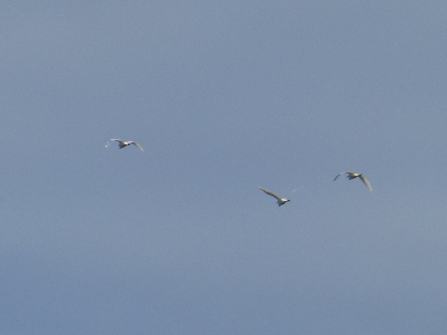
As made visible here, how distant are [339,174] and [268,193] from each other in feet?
26.5

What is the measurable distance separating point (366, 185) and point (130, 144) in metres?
23.0

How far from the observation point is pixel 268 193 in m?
112

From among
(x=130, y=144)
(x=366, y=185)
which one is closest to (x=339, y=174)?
(x=366, y=185)

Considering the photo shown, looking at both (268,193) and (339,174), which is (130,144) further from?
(339,174)

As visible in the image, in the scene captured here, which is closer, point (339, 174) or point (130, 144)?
point (339, 174)

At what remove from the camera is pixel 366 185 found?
110000mm

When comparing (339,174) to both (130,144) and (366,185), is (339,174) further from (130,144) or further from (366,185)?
(130,144)

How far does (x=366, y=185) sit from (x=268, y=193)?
353 inches

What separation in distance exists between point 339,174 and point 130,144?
2160 cm

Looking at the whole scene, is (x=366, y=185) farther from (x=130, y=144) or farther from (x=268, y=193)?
(x=130, y=144)

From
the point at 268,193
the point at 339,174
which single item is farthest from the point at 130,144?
the point at 339,174
